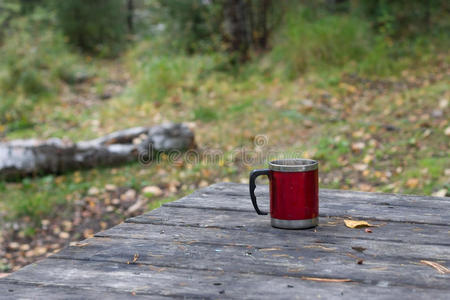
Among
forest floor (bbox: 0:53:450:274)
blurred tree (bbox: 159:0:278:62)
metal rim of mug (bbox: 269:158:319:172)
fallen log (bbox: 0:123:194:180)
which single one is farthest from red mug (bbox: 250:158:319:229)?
blurred tree (bbox: 159:0:278:62)

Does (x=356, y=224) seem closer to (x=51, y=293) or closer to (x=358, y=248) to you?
(x=358, y=248)

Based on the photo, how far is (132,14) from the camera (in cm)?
1426

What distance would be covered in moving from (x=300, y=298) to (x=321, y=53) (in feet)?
19.0

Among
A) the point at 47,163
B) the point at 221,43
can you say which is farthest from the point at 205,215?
the point at 221,43

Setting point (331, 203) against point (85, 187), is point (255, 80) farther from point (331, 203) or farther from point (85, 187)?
point (331, 203)

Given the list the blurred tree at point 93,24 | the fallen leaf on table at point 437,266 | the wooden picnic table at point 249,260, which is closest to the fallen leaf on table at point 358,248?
the wooden picnic table at point 249,260

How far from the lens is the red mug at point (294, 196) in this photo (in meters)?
1.34

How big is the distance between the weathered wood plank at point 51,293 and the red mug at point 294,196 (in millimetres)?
533

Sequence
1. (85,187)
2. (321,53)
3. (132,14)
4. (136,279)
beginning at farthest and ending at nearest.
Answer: (132,14), (321,53), (85,187), (136,279)

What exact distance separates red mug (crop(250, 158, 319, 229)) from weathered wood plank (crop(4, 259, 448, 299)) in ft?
1.16

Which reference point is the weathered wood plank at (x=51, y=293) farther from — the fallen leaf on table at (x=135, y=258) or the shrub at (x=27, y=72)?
the shrub at (x=27, y=72)

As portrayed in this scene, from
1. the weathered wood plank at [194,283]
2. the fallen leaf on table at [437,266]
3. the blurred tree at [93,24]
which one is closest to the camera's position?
the weathered wood plank at [194,283]

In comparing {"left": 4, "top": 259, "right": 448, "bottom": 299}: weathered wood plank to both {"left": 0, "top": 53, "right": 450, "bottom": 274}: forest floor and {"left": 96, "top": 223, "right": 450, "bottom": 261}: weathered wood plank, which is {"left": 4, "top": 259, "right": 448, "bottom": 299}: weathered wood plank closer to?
{"left": 96, "top": 223, "right": 450, "bottom": 261}: weathered wood plank

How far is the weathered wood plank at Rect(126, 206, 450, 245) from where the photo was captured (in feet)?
4.21
